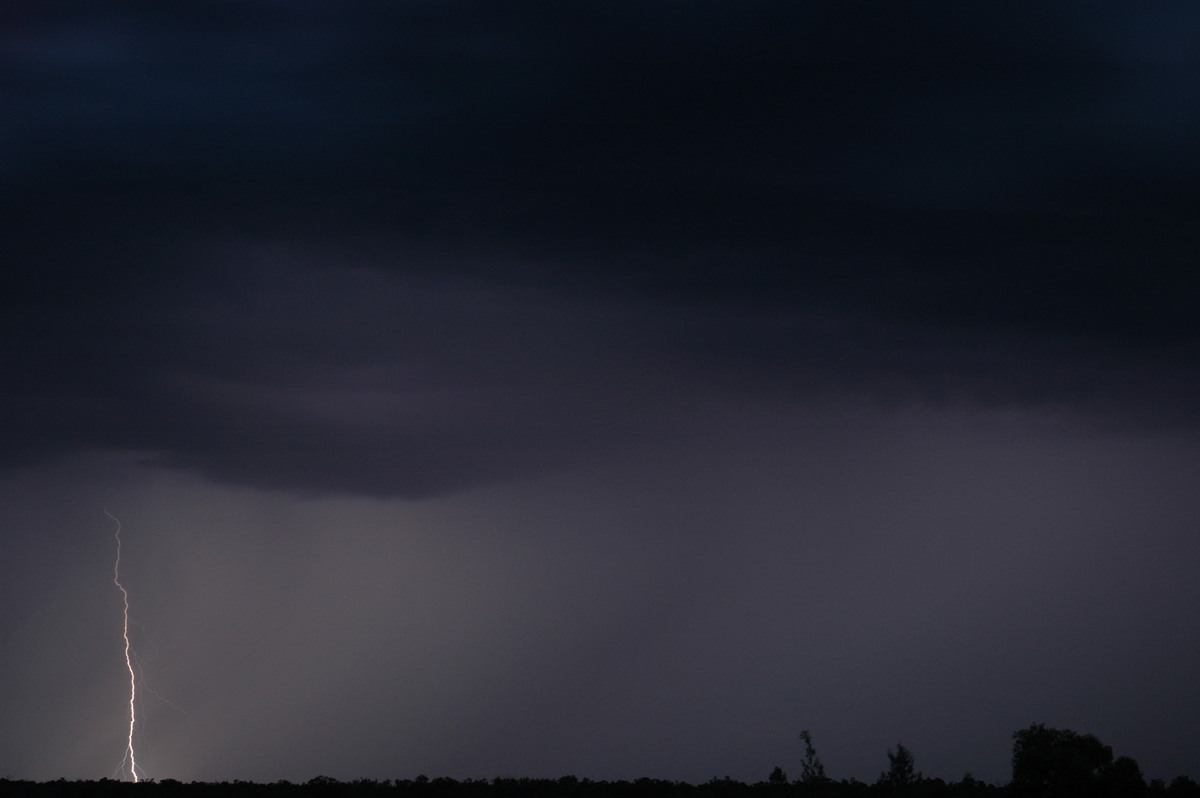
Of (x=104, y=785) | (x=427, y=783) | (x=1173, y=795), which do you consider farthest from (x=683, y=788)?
(x=104, y=785)

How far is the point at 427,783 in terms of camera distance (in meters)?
53.7

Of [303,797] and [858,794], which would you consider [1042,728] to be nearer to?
[858,794]

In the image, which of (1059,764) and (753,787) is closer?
(1059,764)

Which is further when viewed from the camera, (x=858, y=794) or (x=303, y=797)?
(x=858, y=794)

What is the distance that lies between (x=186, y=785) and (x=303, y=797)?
8456 millimetres

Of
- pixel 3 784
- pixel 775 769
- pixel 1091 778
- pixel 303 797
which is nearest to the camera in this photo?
pixel 1091 778

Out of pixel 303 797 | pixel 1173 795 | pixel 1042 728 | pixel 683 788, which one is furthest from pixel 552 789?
pixel 1173 795

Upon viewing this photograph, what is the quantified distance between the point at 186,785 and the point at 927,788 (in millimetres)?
33070

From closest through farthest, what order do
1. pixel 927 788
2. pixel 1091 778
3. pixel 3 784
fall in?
1. pixel 1091 778
2. pixel 3 784
3. pixel 927 788

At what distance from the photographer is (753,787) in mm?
55656

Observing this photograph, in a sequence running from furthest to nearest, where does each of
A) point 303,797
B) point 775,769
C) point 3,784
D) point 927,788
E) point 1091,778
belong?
point 775,769, point 927,788, point 3,784, point 303,797, point 1091,778

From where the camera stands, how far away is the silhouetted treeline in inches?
1736

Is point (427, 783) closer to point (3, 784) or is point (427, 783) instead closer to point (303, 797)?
point (303, 797)

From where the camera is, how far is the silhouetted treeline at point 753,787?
145 ft
